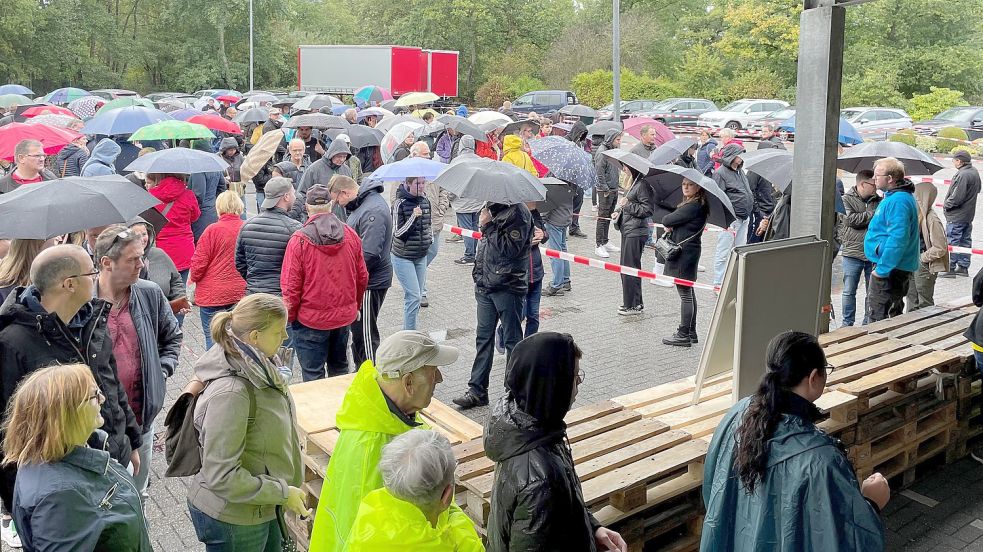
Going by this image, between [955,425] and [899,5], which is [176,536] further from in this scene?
[899,5]

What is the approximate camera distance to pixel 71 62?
54375 millimetres

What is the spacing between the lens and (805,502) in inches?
130

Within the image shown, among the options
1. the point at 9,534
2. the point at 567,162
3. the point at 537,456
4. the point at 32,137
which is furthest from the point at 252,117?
the point at 537,456

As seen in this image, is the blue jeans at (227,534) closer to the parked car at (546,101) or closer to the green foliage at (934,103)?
the parked car at (546,101)

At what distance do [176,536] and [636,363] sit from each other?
189 inches

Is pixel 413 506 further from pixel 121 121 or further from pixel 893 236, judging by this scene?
pixel 121 121

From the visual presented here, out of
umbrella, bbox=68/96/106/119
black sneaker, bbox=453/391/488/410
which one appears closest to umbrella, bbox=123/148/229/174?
black sneaker, bbox=453/391/488/410

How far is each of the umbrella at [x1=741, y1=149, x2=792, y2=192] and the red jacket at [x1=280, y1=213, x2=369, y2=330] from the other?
5.07m

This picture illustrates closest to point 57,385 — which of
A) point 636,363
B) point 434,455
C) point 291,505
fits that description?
point 291,505

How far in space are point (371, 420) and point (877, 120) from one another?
33105mm

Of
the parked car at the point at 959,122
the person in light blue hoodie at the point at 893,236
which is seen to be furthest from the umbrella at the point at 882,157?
the parked car at the point at 959,122

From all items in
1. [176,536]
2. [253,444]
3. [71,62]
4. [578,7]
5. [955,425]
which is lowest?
[176,536]

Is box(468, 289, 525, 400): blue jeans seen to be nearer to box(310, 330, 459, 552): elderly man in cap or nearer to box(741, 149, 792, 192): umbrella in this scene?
box(741, 149, 792, 192): umbrella

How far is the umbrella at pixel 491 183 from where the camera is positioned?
7543 mm
